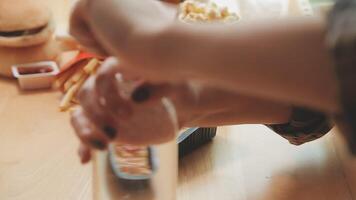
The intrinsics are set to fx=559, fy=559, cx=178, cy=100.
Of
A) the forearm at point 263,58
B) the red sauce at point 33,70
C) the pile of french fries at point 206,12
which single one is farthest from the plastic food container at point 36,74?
the forearm at point 263,58

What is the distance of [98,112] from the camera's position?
52 centimetres

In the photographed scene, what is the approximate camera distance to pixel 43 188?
0.82 meters

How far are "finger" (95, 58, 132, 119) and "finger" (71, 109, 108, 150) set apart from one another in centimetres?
2

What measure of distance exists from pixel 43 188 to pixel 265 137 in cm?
38

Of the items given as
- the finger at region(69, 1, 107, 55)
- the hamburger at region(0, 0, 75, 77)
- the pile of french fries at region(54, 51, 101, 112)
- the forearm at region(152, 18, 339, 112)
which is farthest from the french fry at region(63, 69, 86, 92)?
the forearm at region(152, 18, 339, 112)

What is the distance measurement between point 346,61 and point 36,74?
2.78ft

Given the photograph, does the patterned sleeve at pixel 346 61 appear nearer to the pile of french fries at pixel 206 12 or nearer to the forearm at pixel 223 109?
the forearm at pixel 223 109

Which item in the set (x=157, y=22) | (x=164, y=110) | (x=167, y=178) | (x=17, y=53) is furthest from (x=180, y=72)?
(x=17, y=53)

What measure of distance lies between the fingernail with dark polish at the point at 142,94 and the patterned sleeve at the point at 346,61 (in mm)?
171

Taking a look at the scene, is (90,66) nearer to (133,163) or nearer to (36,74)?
(36,74)

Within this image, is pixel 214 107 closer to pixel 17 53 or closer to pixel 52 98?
pixel 52 98

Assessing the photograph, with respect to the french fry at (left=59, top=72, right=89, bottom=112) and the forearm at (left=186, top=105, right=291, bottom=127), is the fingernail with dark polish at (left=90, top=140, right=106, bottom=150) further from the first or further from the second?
the french fry at (left=59, top=72, right=89, bottom=112)

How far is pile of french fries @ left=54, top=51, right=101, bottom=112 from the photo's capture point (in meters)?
1.04

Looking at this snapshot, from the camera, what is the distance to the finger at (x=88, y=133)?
1.72 ft
